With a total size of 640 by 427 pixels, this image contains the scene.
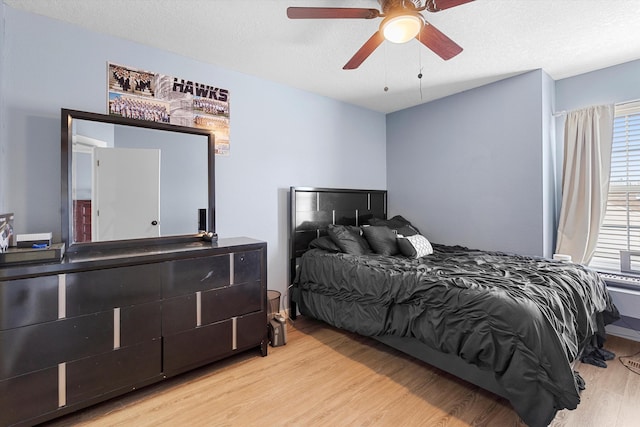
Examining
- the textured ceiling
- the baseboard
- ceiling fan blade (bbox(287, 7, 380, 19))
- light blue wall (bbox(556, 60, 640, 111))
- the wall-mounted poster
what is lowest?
the baseboard

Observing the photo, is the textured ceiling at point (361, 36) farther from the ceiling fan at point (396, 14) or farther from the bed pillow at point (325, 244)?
the bed pillow at point (325, 244)

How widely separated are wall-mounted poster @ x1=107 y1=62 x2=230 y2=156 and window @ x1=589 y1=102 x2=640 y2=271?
378 centimetres

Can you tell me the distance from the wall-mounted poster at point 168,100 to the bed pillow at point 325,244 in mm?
1312

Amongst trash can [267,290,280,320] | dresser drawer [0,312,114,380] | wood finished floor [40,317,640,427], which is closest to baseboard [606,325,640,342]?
wood finished floor [40,317,640,427]

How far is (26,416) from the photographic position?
1.54 m

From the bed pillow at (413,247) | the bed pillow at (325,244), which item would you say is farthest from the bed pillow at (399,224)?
the bed pillow at (325,244)

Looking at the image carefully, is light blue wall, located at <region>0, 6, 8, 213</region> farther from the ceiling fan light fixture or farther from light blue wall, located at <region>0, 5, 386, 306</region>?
the ceiling fan light fixture

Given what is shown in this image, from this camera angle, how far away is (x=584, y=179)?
2.92 meters

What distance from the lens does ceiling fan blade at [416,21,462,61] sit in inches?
68.6

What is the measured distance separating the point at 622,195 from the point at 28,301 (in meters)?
4.69

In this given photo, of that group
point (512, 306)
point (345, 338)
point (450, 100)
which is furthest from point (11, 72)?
point (450, 100)

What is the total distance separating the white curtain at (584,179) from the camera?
9.32 ft

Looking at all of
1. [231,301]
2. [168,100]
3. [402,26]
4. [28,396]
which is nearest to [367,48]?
[402,26]

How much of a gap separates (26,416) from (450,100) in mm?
4508
